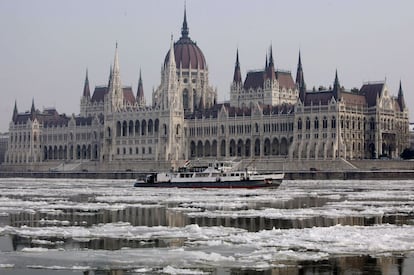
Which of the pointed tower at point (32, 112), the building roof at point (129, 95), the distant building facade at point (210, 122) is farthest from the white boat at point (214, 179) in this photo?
the pointed tower at point (32, 112)

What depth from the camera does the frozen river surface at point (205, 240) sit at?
22.8 m

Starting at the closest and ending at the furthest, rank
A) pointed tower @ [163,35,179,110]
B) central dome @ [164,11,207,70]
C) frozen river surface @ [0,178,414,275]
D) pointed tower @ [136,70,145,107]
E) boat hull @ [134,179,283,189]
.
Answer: frozen river surface @ [0,178,414,275]
boat hull @ [134,179,283,189]
pointed tower @ [163,35,179,110]
central dome @ [164,11,207,70]
pointed tower @ [136,70,145,107]

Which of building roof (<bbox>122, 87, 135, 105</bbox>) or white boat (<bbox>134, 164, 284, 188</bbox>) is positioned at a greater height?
building roof (<bbox>122, 87, 135, 105</bbox>)

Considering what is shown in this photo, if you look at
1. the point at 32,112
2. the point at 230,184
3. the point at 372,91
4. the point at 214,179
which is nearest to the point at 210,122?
the point at 372,91

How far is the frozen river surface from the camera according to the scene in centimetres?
2280

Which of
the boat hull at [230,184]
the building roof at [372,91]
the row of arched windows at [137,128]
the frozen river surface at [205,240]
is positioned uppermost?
the building roof at [372,91]

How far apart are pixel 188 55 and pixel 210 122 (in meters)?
23.7

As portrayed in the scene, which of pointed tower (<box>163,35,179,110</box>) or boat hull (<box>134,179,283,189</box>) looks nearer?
boat hull (<box>134,179,283,189</box>)

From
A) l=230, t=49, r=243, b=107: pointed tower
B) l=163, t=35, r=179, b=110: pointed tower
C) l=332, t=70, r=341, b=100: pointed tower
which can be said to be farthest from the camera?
l=230, t=49, r=243, b=107: pointed tower

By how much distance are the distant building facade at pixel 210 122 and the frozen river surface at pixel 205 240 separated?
82.2 meters

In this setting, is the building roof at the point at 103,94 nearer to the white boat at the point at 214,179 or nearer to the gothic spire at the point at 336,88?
the gothic spire at the point at 336,88

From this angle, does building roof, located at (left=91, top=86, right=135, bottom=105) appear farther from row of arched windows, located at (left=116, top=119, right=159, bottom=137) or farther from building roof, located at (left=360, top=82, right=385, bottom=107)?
building roof, located at (left=360, top=82, right=385, bottom=107)

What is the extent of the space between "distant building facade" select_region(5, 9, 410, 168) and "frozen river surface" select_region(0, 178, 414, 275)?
8223cm

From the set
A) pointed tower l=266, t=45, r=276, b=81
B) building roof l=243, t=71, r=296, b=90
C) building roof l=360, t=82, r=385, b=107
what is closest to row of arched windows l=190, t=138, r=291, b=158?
building roof l=360, t=82, r=385, b=107
